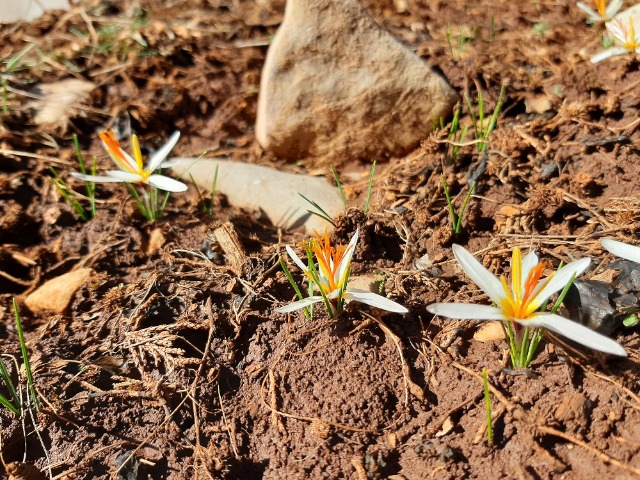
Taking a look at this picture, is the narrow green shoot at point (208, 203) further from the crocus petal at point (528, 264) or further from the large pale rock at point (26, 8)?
the large pale rock at point (26, 8)

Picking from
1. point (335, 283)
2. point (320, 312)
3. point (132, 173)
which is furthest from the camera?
point (132, 173)

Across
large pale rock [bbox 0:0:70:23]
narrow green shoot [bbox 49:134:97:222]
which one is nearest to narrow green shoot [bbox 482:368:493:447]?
narrow green shoot [bbox 49:134:97:222]

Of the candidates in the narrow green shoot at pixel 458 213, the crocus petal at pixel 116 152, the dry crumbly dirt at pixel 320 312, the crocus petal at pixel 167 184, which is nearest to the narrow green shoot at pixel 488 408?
the dry crumbly dirt at pixel 320 312

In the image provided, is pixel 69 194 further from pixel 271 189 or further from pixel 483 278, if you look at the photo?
pixel 483 278

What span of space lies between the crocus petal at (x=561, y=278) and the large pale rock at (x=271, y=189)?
1.02 metres

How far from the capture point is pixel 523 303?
163cm

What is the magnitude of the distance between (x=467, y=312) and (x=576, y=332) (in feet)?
0.86

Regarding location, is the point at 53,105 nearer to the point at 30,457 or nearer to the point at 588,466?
the point at 30,457

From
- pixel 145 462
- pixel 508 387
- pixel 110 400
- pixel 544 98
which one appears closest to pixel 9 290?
pixel 110 400

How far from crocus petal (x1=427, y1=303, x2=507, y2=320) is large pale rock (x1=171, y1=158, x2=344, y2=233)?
3.20 ft

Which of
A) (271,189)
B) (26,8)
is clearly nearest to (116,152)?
(271,189)

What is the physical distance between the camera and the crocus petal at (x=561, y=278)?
1.67 meters

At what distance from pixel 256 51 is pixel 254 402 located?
7.34 ft

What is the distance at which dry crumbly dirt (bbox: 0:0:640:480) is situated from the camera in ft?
5.76
